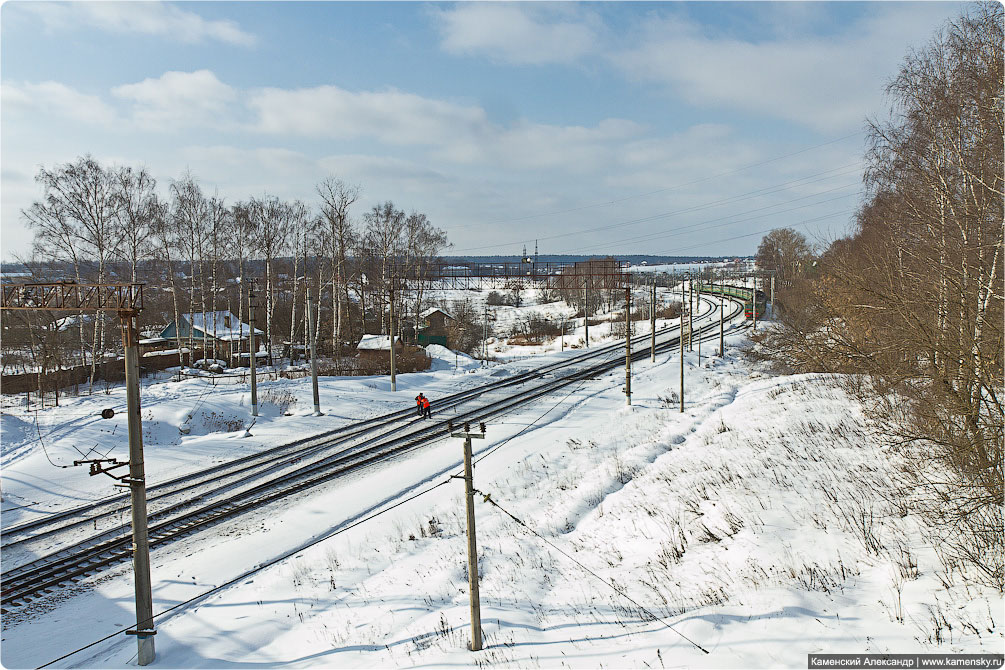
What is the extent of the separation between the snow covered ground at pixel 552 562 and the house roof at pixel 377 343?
16.9 m

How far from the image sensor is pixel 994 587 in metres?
7.23

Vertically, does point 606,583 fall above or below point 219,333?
below

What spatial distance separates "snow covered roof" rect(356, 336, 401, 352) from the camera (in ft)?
125

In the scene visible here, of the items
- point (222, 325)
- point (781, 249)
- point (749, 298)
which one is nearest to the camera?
point (222, 325)

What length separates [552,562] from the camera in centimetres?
1168

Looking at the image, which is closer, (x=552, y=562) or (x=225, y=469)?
(x=552, y=562)

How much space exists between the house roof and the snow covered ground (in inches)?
666

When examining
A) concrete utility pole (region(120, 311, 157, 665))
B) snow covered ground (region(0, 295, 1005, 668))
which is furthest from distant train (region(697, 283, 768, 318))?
concrete utility pole (region(120, 311, 157, 665))

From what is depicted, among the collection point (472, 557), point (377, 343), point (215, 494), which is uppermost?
point (377, 343)

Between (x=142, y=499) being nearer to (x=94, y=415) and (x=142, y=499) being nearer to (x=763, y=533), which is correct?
(x=763, y=533)

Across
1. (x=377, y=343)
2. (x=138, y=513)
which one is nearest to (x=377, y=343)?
(x=377, y=343)

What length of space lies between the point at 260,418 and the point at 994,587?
23.1 metres

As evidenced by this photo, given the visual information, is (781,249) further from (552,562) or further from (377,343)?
(552,562)

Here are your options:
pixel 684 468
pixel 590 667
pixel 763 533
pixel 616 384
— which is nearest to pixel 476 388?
pixel 616 384
